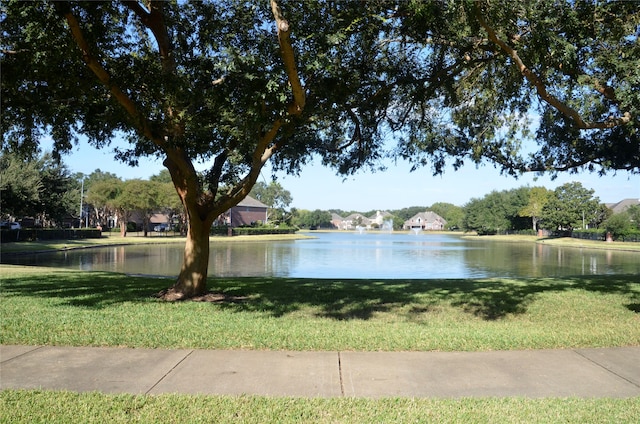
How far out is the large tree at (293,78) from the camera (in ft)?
27.4

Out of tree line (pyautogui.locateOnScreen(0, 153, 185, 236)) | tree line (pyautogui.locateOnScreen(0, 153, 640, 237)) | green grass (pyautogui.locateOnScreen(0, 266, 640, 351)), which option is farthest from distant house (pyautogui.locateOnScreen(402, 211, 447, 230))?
green grass (pyautogui.locateOnScreen(0, 266, 640, 351))

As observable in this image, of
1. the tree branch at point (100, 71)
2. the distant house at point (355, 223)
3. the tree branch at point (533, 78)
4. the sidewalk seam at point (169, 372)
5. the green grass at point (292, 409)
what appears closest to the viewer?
the green grass at point (292, 409)

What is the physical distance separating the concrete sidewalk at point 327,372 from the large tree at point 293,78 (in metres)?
4.28

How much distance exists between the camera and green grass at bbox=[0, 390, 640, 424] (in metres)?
4.11

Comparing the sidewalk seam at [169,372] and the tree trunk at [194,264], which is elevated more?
the tree trunk at [194,264]

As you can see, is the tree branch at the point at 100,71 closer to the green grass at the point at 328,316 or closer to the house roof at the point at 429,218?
the green grass at the point at 328,316

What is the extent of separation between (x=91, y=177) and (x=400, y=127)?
120m

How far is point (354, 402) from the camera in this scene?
4.51 metres

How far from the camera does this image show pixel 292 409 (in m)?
4.31

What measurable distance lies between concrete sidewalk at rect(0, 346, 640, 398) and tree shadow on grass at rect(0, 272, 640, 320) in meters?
2.77

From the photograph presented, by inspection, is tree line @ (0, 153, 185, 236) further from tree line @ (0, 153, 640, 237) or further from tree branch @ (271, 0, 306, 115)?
tree branch @ (271, 0, 306, 115)

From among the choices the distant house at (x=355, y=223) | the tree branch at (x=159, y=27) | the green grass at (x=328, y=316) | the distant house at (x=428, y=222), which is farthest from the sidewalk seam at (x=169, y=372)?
the distant house at (x=355, y=223)

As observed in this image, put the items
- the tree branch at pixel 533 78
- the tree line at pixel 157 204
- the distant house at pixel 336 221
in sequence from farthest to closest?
the distant house at pixel 336 221
the tree line at pixel 157 204
the tree branch at pixel 533 78

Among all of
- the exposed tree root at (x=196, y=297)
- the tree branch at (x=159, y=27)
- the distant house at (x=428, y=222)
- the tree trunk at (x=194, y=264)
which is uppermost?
the tree branch at (x=159, y=27)
